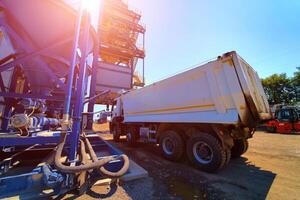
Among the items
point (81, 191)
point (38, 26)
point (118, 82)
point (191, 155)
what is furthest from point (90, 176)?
point (118, 82)

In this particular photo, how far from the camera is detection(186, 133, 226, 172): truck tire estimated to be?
353 centimetres

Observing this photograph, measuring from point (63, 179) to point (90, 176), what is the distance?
0.59 m

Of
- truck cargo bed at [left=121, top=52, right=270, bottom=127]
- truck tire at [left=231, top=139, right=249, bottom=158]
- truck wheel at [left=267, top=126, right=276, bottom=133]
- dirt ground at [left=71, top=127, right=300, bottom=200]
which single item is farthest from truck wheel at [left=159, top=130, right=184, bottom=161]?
truck wheel at [left=267, top=126, right=276, bottom=133]

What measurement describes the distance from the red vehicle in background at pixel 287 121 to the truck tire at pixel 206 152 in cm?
1455

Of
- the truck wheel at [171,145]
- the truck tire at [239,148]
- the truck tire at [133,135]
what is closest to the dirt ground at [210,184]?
the truck wheel at [171,145]

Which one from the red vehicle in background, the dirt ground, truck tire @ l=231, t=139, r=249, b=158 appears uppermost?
the red vehicle in background

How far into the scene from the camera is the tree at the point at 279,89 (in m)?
26.3

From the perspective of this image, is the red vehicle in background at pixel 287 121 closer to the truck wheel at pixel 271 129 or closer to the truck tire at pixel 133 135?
the truck wheel at pixel 271 129

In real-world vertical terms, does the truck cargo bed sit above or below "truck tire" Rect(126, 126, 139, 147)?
above

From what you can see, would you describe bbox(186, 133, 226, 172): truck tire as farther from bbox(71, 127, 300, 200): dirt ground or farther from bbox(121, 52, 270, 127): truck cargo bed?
bbox(121, 52, 270, 127): truck cargo bed

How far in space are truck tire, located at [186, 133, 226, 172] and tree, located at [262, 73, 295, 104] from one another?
30911 millimetres

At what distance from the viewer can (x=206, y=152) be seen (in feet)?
12.8

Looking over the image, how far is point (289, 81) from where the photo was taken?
26328 mm

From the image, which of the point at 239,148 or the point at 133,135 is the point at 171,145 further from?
the point at 133,135
